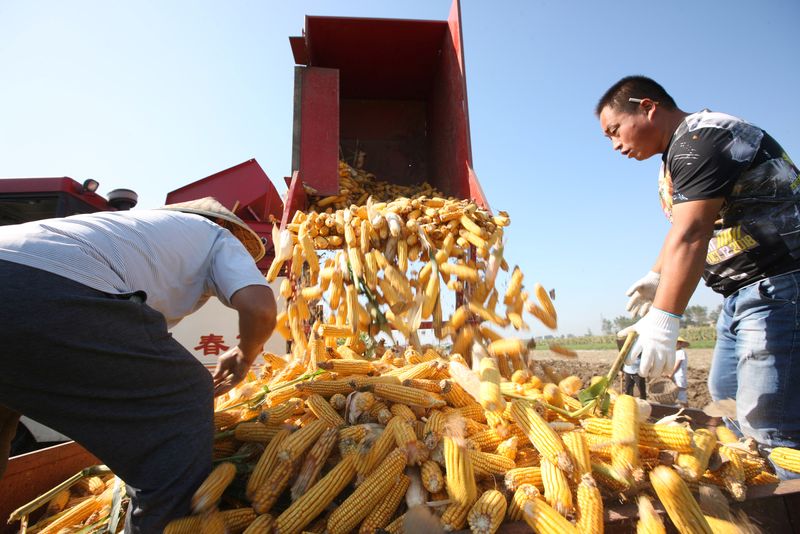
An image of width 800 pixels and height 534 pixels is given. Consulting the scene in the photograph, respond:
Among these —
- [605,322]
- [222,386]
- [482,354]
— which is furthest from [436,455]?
[605,322]

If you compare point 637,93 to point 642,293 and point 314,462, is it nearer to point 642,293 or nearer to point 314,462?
point 642,293

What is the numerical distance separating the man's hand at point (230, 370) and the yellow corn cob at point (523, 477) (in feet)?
5.21

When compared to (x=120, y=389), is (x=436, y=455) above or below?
below

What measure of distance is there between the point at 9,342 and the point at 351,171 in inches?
181

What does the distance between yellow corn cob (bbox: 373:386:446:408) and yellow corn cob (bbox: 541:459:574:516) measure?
62 centimetres

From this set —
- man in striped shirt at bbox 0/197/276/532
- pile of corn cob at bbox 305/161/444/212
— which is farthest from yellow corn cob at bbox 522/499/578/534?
pile of corn cob at bbox 305/161/444/212

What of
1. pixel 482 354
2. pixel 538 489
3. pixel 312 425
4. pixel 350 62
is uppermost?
pixel 350 62

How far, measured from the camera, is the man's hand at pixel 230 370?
248cm

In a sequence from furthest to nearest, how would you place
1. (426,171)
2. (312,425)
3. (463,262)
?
(426,171), (463,262), (312,425)

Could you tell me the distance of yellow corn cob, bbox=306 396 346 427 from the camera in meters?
2.05

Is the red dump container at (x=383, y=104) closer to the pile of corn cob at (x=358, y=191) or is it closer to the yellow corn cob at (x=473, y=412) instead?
the pile of corn cob at (x=358, y=191)

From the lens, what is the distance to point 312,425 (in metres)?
1.95

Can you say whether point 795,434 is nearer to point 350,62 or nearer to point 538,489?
point 538,489

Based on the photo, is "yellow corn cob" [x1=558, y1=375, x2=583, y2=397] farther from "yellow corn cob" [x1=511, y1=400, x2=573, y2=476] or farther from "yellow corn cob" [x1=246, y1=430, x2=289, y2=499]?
"yellow corn cob" [x1=246, y1=430, x2=289, y2=499]
